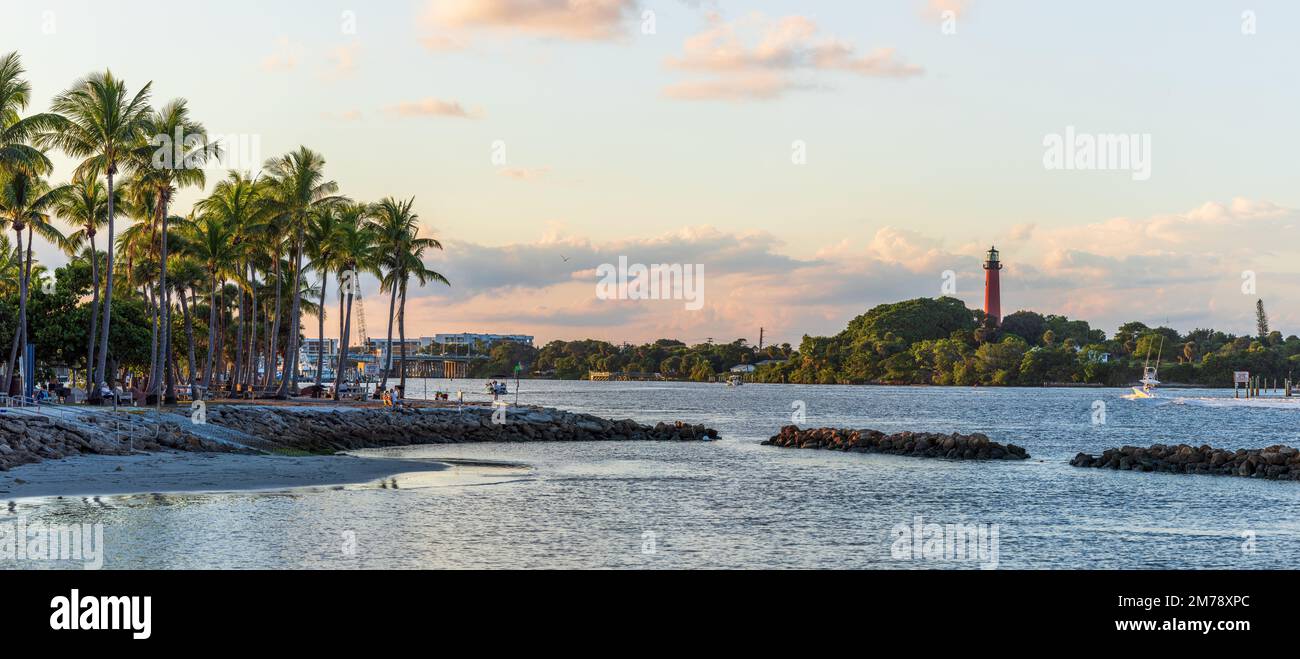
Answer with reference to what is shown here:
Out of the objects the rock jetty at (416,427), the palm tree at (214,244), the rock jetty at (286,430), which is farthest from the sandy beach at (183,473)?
the palm tree at (214,244)

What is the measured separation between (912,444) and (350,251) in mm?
39272

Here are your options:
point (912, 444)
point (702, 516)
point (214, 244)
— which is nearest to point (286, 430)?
point (214, 244)

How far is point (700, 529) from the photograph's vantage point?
29781 millimetres

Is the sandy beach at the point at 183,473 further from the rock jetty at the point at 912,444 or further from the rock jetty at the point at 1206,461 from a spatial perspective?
the rock jetty at the point at 1206,461

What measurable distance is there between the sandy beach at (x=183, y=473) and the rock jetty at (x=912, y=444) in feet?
81.7

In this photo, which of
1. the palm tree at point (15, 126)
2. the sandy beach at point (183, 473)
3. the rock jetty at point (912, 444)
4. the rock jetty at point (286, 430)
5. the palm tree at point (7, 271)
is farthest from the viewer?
the palm tree at point (7, 271)

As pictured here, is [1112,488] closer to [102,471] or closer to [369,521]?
[369,521]

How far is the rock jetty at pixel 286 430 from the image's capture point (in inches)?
1526

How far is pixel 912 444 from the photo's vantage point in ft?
193

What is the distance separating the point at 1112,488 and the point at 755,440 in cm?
3143

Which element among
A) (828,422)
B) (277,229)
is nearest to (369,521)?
(277,229)

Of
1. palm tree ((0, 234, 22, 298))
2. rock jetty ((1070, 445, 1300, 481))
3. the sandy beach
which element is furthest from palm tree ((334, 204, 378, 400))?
rock jetty ((1070, 445, 1300, 481))

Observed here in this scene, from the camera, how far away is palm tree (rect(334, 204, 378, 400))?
7725 cm

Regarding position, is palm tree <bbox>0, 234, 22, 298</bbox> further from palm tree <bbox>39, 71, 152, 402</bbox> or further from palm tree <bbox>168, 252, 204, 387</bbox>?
→ palm tree <bbox>39, 71, 152, 402</bbox>
